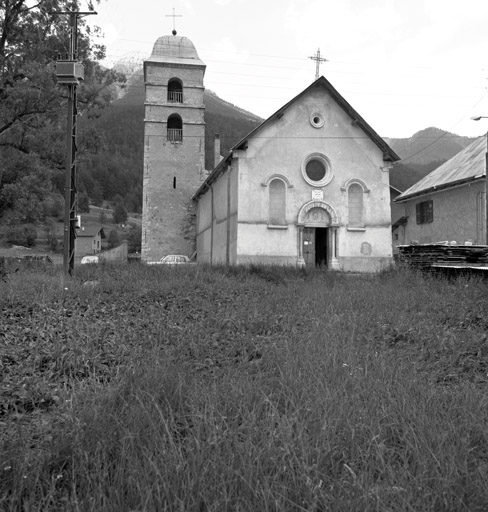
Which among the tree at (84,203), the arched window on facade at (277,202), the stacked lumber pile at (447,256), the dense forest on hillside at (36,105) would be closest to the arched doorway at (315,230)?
the arched window on facade at (277,202)

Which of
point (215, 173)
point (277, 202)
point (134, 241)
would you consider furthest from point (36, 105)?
point (134, 241)

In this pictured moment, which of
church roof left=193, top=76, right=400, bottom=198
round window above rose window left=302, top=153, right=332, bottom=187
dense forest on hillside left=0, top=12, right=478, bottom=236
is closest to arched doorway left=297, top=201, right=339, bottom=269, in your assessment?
round window above rose window left=302, top=153, right=332, bottom=187

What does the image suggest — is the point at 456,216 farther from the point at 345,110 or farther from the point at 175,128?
the point at 175,128

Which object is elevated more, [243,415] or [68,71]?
[68,71]

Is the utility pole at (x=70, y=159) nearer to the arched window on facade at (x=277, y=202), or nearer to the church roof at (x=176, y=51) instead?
the arched window on facade at (x=277, y=202)

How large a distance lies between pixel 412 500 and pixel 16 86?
2141 cm

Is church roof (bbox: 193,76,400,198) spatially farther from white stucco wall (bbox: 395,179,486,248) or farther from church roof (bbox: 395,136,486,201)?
white stucco wall (bbox: 395,179,486,248)

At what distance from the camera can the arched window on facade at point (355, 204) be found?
24234 mm

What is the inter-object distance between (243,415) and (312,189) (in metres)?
21.3

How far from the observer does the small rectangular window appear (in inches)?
1094

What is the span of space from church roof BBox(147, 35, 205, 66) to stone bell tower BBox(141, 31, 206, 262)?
0.08 m

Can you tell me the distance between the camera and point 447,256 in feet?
53.8

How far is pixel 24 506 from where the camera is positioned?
225 centimetres

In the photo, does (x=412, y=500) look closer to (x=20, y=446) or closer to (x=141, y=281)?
(x=20, y=446)
